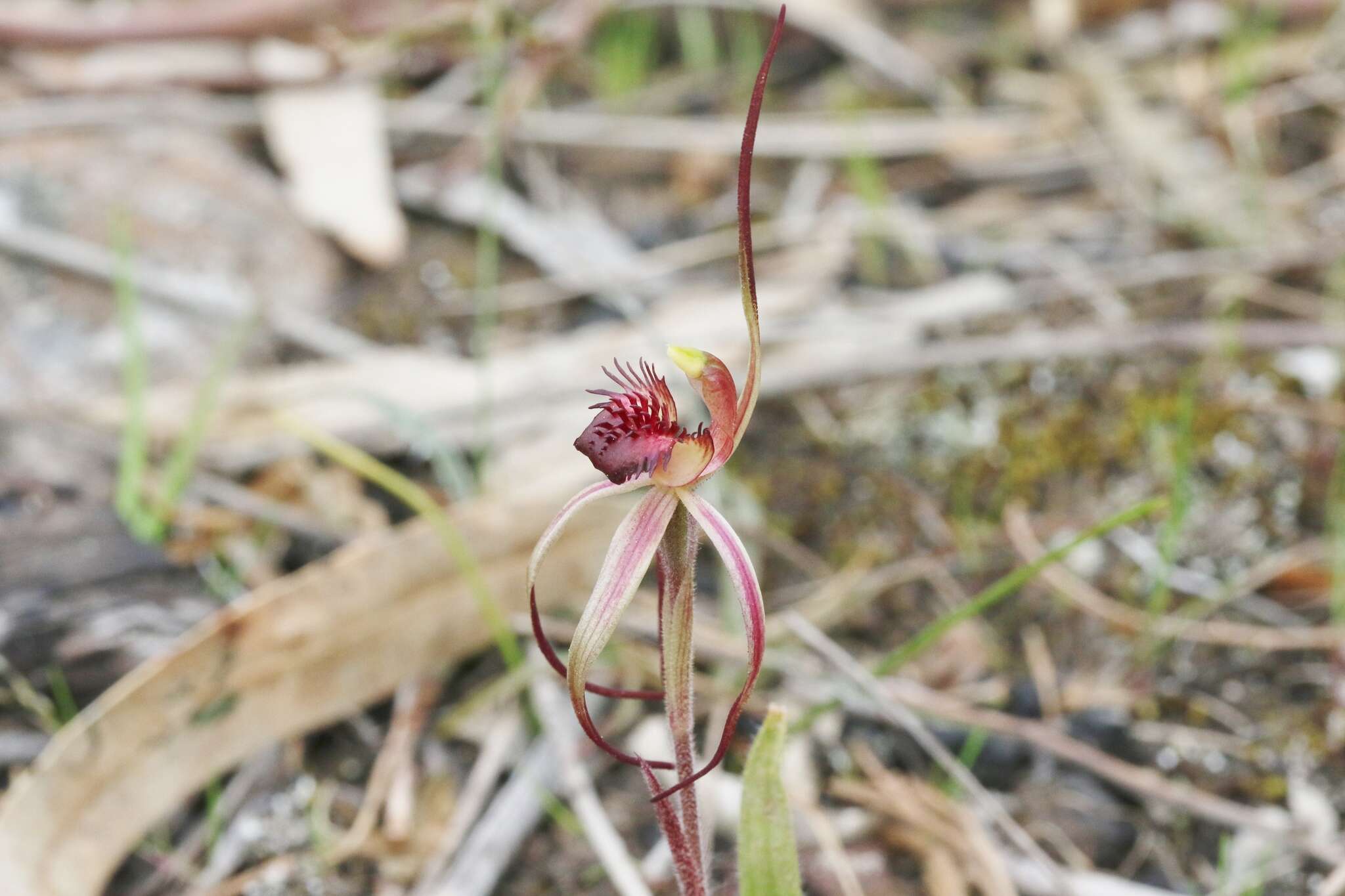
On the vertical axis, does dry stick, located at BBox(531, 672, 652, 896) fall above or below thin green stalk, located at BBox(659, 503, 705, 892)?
below

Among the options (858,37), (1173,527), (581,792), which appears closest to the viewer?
(581,792)

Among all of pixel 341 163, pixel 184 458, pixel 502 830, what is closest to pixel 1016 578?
pixel 502 830

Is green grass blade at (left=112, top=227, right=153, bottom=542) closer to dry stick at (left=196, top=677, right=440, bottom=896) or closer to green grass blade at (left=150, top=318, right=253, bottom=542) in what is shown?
green grass blade at (left=150, top=318, right=253, bottom=542)

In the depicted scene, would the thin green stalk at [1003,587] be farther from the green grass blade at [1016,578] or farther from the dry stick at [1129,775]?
the dry stick at [1129,775]

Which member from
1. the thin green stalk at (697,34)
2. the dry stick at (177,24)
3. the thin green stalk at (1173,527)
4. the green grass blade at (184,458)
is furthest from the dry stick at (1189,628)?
the dry stick at (177,24)

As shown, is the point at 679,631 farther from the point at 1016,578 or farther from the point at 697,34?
the point at 697,34

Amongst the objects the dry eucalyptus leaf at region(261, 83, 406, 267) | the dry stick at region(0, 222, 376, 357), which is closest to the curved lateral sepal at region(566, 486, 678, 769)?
the dry stick at region(0, 222, 376, 357)
